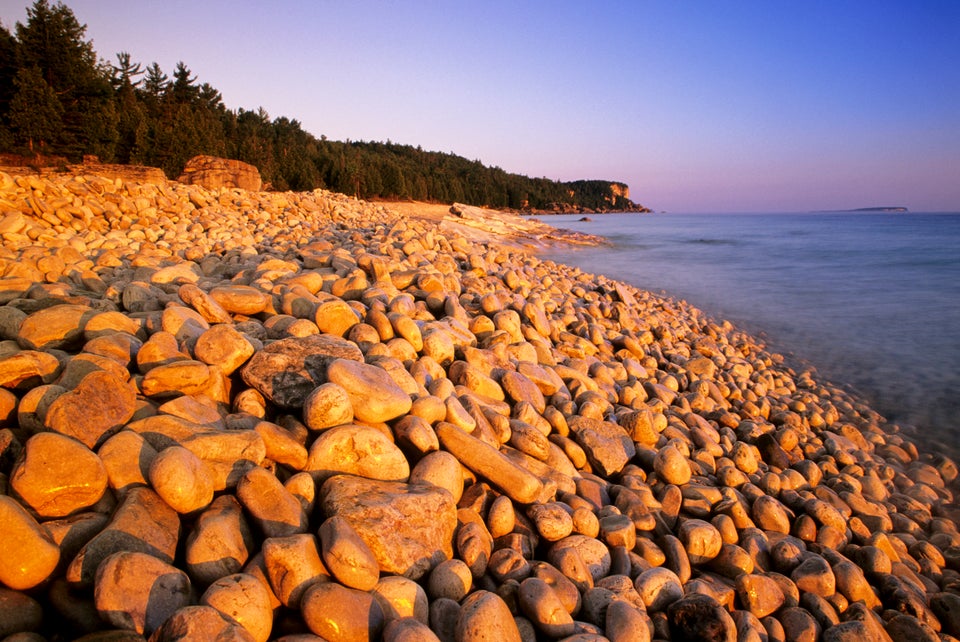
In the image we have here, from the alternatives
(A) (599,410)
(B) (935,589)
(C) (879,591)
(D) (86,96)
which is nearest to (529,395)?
(A) (599,410)

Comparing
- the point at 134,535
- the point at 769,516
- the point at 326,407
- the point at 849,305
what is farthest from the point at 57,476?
the point at 849,305

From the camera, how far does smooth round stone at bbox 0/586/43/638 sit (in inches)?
49.3

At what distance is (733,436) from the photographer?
4.32m

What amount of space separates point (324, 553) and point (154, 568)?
473 millimetres

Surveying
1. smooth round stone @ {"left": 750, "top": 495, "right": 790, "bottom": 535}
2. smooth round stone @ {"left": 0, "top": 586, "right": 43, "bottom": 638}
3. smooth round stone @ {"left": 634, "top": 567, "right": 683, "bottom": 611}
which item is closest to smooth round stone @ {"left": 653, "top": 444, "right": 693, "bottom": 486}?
smooth round stone @ {"left": 750, "top": 495, "right": 790, "bottom": 535}

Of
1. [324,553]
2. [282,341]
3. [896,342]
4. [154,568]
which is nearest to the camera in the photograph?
[154,568]

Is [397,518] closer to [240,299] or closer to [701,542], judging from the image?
[701,542]

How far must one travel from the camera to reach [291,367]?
246 cm

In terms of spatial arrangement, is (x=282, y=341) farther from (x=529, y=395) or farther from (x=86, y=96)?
(x=86, y=96)

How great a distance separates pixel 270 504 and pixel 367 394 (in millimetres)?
674

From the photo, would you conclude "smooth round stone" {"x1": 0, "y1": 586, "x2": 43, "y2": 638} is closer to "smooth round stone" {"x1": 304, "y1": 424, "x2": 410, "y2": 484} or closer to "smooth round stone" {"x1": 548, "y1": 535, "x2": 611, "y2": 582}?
"smooth round stone" {"x1": 304, "y1": 424, "x2": 410, "y2": 484}

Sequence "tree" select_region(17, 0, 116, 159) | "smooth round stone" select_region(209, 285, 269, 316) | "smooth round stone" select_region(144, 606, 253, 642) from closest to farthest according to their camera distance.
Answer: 1. "smooth round stone" select_region(144, 606, 253, 642)
2. "smooth round stone" select_region(209, 285, 269, 316)
3. "tree" select_region(17, 0, 116, 159)

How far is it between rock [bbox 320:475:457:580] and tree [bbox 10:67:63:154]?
25.3 m

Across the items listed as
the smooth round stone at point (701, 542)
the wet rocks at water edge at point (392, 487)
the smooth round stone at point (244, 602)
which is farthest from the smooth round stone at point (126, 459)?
the smooth round stone at point (701, 542)
